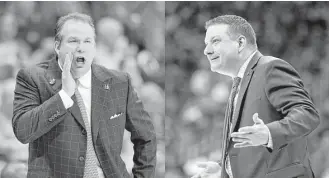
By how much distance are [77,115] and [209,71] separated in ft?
4.90

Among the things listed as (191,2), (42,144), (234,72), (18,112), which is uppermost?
(191,2)

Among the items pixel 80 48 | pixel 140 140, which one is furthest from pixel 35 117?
pixel 140 140

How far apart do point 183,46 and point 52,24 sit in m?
1.11

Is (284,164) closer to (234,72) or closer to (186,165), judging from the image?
(234,72)

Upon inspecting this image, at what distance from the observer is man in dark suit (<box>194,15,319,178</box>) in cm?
213

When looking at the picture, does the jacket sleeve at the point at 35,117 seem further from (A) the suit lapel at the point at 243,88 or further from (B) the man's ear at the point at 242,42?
(B) the man's ear at the point at 242,42

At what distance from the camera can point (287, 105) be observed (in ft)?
7.24

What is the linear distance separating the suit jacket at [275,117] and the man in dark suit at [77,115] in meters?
0.68

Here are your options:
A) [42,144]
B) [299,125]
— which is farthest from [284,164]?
[42,144]

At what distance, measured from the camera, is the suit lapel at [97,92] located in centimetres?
273

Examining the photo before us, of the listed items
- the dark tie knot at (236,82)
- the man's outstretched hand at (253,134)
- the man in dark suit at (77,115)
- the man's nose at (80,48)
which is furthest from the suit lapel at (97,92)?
the man's outstretched hand at (253,134)

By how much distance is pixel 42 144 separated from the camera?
2.69 metres

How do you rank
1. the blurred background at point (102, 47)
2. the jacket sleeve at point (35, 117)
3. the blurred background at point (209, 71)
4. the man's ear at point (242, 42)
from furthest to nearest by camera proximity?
the blurred background at point (209, 71) < the blurred background at point (102, 47) < the man's ear at point (242, 42) < the jacket sleeve at point (35, 117)

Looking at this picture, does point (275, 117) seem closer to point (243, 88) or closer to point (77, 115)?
point (243, 88)
